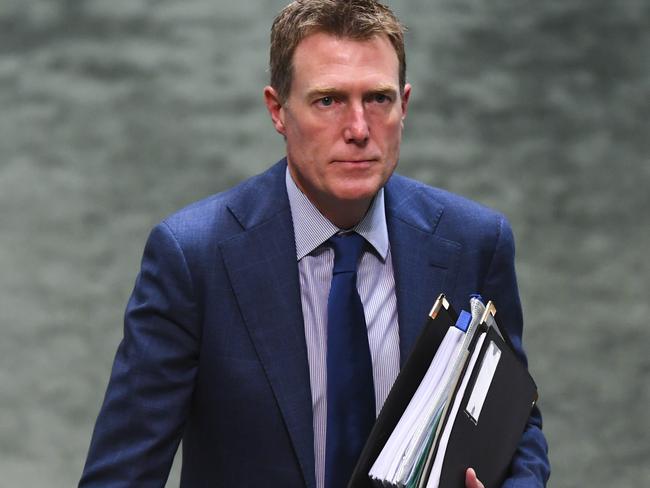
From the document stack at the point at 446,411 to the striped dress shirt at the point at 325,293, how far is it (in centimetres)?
17

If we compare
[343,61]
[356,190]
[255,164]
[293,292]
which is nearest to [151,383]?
[293,292]

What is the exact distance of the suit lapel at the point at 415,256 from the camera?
72.7 inches

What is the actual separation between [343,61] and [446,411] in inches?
19.1

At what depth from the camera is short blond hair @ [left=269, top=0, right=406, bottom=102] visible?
1.79 metres

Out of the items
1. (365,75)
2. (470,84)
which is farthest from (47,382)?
(365,75)

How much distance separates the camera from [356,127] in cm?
174

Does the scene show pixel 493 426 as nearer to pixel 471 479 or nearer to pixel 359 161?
pixel 471 479

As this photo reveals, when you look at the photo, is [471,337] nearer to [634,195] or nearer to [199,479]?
[199,479]

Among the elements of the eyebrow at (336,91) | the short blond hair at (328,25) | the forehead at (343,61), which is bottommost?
the eyebrow at (336,91)

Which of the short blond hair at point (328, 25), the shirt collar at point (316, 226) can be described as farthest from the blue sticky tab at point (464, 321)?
the short blond hair at point (328, 25)

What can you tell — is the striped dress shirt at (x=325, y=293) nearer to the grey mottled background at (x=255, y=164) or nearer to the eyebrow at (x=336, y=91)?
the eyebrow at (x=336, y=91)

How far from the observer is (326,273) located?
188 centimetres

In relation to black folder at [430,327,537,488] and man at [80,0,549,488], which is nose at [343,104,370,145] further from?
black folder at [430,327,537,488]

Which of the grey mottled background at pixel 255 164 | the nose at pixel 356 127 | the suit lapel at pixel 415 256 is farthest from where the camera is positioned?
the grey mottled background at pixel 255 164
